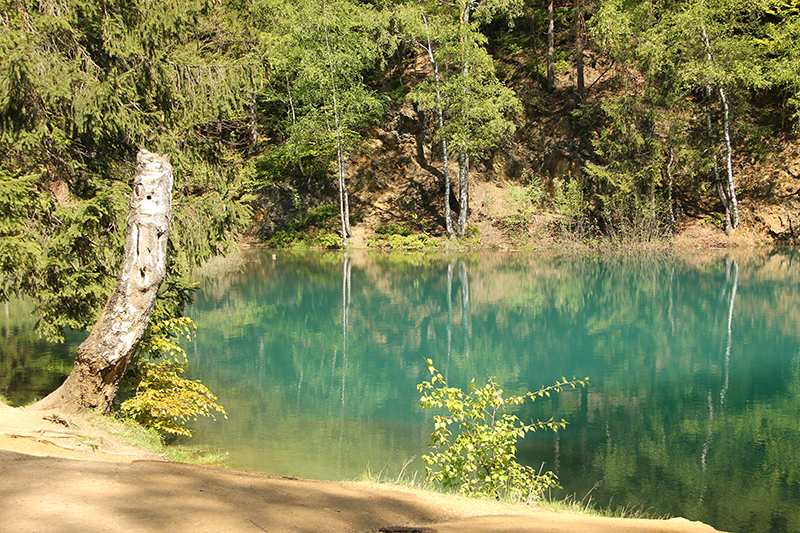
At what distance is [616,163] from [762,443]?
23.0 metres

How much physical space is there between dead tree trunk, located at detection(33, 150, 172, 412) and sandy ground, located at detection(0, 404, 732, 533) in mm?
1467

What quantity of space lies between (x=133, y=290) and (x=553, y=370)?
24.9 feet

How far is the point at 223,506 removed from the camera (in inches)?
147

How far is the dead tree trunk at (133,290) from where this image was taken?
648 cm

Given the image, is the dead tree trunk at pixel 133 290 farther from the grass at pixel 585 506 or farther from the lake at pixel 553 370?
the grass at pixel 585 506

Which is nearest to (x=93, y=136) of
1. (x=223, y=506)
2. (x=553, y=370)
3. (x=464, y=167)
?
(x=223, y=506)

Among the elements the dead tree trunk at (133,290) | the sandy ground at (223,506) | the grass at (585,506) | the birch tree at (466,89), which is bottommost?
the grass at (585,506)

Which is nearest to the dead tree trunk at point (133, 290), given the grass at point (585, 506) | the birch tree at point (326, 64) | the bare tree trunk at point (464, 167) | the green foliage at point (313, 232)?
the grass at point (585, 506)

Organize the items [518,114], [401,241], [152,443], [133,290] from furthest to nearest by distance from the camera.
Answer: [518,114], [401,241], [152,443], [133,290]

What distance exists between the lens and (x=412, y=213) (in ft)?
111

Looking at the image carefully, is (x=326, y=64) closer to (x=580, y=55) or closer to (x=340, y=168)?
(x=340, y=168)

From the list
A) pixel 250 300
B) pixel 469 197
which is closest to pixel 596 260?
pixel 469 197

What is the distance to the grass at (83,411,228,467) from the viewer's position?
6688 mm

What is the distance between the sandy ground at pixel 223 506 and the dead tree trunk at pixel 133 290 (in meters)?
1.47
